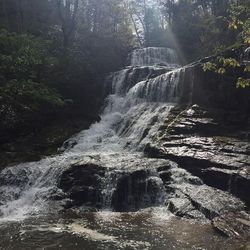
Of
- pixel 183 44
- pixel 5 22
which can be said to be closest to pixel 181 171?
pixel 5 22

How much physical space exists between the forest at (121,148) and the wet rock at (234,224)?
5cm

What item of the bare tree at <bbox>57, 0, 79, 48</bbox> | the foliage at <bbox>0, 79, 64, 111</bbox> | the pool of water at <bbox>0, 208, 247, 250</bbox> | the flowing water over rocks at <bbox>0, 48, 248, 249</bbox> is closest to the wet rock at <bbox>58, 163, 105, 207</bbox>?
the flowing water over rocks at <bbox>0, 48, 248, 249</bbox>

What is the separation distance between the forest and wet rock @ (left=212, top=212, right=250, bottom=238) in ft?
0.16

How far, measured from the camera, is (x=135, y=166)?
1449 centimetres

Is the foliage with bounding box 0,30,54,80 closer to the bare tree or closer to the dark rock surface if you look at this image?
the bare tree

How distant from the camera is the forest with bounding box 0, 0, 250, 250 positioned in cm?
1003

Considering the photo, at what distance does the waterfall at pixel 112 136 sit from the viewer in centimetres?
1416

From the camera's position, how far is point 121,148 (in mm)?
17984

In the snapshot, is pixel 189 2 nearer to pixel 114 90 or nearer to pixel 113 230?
pixel 114 90

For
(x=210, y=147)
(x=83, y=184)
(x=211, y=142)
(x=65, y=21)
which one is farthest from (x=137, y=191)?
(x=65, y=21)

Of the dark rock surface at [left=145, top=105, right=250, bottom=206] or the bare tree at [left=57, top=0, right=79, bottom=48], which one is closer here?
the dark rock surface at [left=145, top=105, right=250, bottom=206]

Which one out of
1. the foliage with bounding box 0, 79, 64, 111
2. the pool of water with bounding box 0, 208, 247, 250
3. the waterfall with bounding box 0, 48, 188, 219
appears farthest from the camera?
the foliage with bounding box 0, 79, 64, 111

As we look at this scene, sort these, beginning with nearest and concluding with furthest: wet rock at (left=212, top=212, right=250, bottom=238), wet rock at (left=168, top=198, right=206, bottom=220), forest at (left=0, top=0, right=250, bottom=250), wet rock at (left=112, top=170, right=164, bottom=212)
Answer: wet rock at (left=212, top=212, right=250, bottom=238), forest at (left=0, top=0, right=250, bottom=250), wet rock at (left=168, top=198, right=206, bottom=220), wet rock at (left=112, top=170, right=164, bottom=212)

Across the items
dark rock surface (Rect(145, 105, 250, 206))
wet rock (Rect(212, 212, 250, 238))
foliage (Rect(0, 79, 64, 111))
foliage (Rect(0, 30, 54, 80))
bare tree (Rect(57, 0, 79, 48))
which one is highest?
bare tree (Rect(57, 0, 79, 48))
